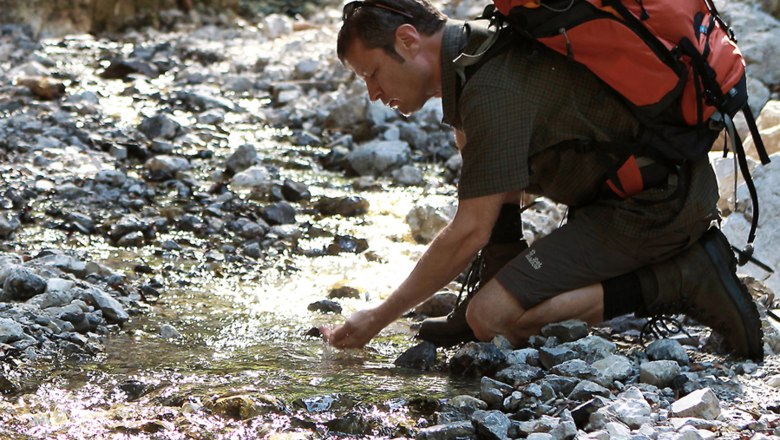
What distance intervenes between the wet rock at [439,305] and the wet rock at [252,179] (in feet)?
8.50

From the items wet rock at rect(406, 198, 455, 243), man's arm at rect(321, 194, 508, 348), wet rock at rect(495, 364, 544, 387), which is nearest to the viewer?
wet rock at rect(495, 364, 544, 387)

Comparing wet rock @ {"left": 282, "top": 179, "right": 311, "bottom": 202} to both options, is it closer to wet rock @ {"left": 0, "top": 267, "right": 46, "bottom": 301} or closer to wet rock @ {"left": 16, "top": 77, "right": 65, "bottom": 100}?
wet rock @ {"left": 0, "top": 267, "right": 46, "bottom": 301}

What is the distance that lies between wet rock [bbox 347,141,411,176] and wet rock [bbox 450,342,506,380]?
14.0 ft

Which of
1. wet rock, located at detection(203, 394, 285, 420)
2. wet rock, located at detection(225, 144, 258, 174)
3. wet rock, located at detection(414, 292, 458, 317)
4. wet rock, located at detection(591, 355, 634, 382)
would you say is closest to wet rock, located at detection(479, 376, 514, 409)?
wet rock, located at detection(591, 355, 634, 382)

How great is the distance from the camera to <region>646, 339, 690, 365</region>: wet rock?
4055 mm

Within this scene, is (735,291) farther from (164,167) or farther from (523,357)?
(164,167)

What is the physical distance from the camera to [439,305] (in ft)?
16.8

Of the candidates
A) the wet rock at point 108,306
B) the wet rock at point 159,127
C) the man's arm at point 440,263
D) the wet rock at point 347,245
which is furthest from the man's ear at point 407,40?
the wet rock at point 159,127

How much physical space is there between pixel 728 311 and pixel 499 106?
4.11ft

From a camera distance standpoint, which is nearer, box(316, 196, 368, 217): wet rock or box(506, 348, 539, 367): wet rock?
box(506, 348, 539, 367): wet rock

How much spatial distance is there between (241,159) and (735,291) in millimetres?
4690

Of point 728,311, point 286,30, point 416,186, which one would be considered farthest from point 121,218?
point 286,30

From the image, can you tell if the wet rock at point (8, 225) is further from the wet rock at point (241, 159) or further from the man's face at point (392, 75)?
the man's face at point (392, 75)

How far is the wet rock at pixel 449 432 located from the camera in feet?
10.9
